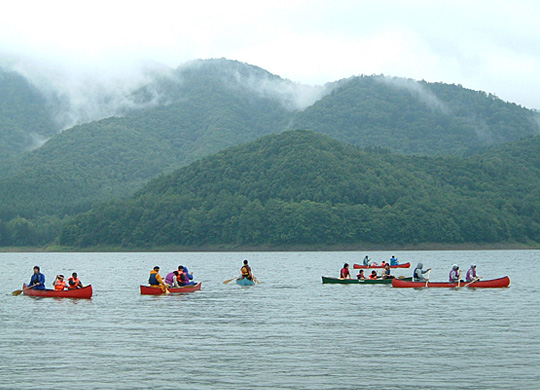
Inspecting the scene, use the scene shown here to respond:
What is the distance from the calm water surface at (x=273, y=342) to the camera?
81.5 feet

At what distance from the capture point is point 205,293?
61406 millimetres

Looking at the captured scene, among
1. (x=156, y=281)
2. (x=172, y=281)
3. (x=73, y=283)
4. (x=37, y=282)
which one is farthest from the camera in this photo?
(x=172, y=281)

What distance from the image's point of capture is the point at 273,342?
1286 inches

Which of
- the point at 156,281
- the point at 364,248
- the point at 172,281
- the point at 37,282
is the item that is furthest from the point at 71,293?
the point at 364,248

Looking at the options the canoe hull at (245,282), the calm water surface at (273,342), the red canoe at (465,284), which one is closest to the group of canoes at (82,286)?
the calm water surface at (273,342)

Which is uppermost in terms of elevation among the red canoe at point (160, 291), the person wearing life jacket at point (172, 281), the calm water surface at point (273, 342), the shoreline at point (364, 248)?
the shoreline at point (364, 248)

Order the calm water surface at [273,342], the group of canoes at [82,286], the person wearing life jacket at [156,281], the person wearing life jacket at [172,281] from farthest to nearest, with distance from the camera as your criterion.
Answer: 1. the person wearing life jacket at [172,281]
2. the person wearing life jacket at [156,281]
3. the group of canoes at [82,286]
4. the calm water surface at [273,342]

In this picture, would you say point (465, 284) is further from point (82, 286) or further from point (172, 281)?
point (82, 286)

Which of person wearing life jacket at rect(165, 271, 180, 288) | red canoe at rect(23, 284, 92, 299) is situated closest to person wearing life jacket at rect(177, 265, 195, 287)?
person wearing life jacket at rect(165, 271, 180, 288)

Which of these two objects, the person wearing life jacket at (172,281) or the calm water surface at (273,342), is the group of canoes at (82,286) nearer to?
the person wearing life jacket at (172,281)

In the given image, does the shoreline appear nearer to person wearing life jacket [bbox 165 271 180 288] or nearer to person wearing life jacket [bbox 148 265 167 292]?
person wearing life jacket [bbox 165 271 180 288]

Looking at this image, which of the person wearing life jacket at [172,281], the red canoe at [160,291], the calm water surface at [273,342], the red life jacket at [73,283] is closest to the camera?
the calm water surface at [273,342]

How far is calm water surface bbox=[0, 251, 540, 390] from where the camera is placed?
2484 cm

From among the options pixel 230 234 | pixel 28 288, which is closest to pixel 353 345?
pixel 28 288
